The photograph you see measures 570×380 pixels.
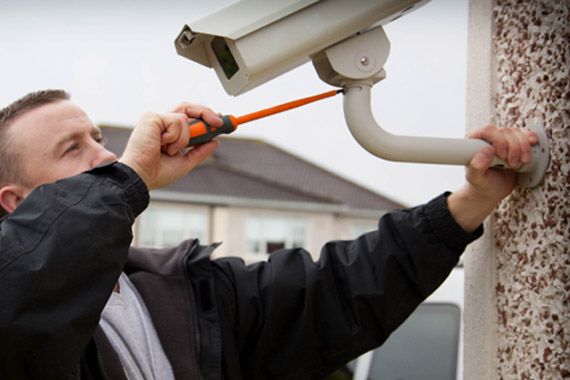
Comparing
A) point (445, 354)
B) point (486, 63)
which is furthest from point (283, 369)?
point (445, 354)

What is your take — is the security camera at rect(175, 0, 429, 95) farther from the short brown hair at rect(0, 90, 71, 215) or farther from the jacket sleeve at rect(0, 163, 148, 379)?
the short brown hair at rect(0, 90, 71, 215)

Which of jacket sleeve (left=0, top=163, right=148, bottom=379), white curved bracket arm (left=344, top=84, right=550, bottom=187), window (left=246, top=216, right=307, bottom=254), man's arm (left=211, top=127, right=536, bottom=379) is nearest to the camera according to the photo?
jacket sleeve (left=0, top=163, right=148, bottom=379)

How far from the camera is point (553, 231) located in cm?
117

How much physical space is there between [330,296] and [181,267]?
364 millimetres

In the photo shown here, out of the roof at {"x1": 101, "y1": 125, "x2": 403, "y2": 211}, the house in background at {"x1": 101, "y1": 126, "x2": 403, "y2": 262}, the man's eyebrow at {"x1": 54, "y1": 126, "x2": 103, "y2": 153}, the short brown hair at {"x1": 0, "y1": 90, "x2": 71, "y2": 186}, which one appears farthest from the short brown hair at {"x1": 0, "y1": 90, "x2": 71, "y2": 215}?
the roof at {"x1": 101, "y1": 125, "x2": 403, "y2": 211}

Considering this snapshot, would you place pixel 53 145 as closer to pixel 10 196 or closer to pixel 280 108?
pixel 10 196

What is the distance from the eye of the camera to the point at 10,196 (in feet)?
4.98

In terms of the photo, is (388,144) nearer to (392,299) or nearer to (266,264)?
(392,299)

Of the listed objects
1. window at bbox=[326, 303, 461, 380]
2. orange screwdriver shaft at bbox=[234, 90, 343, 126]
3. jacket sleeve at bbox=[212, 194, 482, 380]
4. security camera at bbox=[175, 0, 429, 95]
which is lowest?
window at bbox=[326, 303, 461, 380]

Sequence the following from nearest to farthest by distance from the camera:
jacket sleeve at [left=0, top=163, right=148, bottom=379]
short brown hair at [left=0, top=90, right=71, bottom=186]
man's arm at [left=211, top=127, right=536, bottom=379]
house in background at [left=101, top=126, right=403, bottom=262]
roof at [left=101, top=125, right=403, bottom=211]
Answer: jacket sleeve at [left=0, top=163, right=148, bottom=379] → man's arm at [left=211, top=127, right=536, bottom=379] → short brown hair at [left=0, top=90, right=71, bottom=186] → house in background at [left=101, top=126, right=403, bottom=262] → roof at [left=101, top=125, right=403, bottom=211]

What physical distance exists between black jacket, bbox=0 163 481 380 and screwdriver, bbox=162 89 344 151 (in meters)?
0.17

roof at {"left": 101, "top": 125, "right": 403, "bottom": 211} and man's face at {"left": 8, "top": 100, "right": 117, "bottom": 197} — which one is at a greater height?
roof at {"left": 101, "top": 125, "right": 403, "bottom": 211}

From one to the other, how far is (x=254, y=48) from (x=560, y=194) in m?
0.63

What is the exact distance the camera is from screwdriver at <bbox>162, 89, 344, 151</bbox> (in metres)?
1.27
